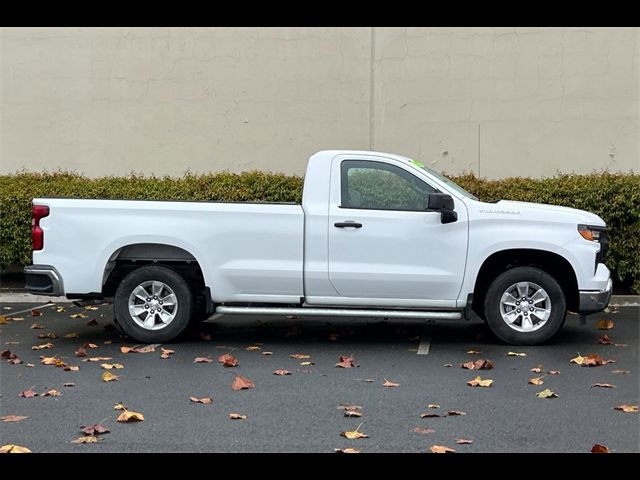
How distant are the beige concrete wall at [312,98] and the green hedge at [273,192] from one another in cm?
133

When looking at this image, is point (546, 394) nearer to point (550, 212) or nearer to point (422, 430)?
point (422, 430)

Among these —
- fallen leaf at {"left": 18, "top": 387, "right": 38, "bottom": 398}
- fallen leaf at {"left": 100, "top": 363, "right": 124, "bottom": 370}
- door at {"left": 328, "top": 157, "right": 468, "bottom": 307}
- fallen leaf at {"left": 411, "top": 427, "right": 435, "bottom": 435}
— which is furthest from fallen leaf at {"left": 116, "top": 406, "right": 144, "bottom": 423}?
door at {"left": 328, "top": 157, "right": 468, "bottom": 307}

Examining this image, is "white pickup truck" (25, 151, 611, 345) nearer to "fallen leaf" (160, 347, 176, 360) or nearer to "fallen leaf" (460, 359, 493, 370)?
"fallen leaf" (160, 347, 176, 360)

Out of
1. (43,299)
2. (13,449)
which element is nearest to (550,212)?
(13,449)

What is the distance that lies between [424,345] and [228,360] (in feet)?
7.18

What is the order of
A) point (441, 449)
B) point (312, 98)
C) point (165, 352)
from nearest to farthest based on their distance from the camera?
1. point (441, 449)
2. point (165, 352)
3. point (312, 98)

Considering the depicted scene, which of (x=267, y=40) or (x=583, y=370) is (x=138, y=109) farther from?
(x=583, y=370)

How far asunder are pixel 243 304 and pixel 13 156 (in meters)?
7.78

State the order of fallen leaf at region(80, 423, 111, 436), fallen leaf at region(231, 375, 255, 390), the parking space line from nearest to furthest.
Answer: fallen leaf at region(80, 423, 111, 436) < fallen leaf at region(231, 375, 255, 390) < the parking space line

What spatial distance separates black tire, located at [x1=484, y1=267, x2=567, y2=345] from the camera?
8305mm

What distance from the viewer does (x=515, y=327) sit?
839cm

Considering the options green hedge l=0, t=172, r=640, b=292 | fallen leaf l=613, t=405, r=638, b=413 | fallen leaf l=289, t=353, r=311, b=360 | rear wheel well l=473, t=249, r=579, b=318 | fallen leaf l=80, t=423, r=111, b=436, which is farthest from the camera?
green hedge l=0, t=172, r=640, b=292

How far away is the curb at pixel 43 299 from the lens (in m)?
11.5

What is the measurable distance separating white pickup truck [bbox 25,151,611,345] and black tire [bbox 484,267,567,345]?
0.03 ft
